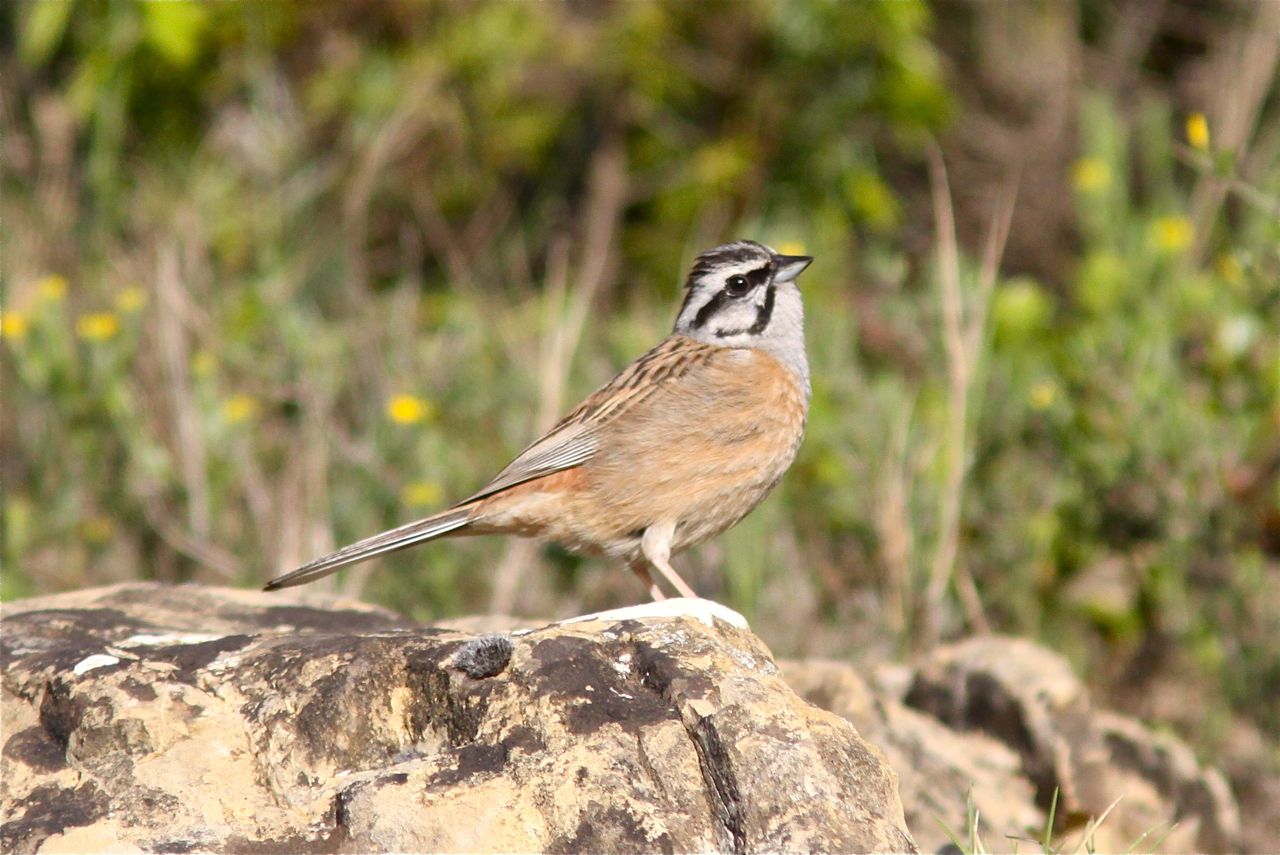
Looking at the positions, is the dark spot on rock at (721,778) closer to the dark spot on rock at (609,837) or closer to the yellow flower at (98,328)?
the dark spot on rock at (609,837)

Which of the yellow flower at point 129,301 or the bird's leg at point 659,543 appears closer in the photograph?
the bird's leg at point 659,543

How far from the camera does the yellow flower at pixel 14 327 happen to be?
21.1ft

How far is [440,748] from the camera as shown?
3148 millimetres

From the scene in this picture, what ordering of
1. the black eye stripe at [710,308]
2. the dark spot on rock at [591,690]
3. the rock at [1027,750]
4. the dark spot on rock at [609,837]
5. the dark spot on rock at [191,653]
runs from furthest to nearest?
the black eye stripe at [710,308] < the rock at [1027,750] < the dark spot on rock at [191,653] < the dark spot on rock at [591,690] < the dark spot on rock at [609,837]

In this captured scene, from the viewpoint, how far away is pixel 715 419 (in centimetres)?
486

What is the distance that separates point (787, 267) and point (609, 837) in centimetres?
270

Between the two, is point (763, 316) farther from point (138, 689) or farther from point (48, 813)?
point (48, 813)

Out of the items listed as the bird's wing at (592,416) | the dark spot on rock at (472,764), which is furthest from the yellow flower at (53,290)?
the dark spot on rock at (472,764)

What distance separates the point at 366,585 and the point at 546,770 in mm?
3461

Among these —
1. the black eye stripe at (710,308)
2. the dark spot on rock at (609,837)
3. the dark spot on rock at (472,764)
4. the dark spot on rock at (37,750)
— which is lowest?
the dark spot on rock at (609,837)

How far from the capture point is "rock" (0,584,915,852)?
9.48 ft

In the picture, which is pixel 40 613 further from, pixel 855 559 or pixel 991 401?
pixel 991 401

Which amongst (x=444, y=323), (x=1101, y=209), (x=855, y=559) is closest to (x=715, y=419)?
(x=855, y=559)

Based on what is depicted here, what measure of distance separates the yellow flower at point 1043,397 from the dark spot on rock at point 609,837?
384 centimetres
